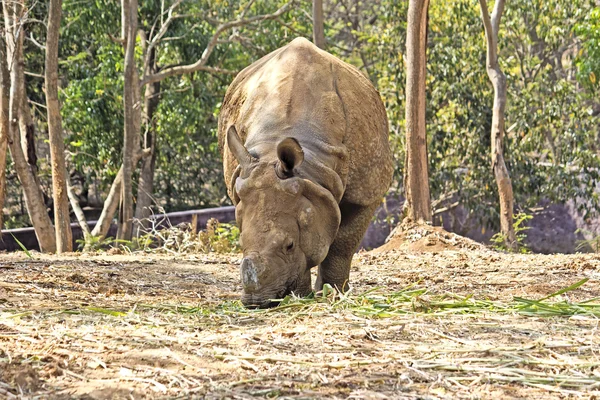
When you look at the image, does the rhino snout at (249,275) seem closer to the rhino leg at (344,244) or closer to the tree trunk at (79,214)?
the rhino leg at (344,244)

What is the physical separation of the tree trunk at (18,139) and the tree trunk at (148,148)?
316 centimetres

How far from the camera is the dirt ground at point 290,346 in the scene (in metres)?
3.47

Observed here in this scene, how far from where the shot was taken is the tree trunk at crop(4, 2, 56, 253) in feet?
39.8

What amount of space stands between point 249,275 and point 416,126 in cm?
696

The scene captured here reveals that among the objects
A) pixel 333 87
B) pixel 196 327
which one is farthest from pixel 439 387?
pixel 333 87

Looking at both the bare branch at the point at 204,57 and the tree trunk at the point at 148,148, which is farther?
the tree trunk at the point at 148,148

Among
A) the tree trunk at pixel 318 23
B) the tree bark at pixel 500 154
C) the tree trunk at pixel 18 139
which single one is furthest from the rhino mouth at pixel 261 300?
the tree trunk at pixel 318 23

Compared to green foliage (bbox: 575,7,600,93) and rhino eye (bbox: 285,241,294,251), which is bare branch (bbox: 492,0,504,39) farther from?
rhino eye (bbox: 285,241,294,251)

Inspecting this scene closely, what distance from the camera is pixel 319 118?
6.15 m

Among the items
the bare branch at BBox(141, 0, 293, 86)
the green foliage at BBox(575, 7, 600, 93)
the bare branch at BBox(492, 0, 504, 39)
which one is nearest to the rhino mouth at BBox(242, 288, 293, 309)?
the bare branch at BBox(492, 0, 504, 39)

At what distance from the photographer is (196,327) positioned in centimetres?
481

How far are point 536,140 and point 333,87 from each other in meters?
10.8

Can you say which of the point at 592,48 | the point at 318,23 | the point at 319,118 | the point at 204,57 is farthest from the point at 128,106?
the point at 319,118

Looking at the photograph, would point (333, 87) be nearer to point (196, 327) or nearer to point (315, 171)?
point (315, 171)
